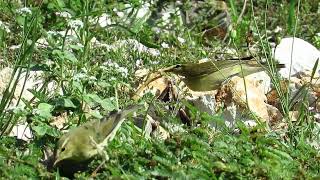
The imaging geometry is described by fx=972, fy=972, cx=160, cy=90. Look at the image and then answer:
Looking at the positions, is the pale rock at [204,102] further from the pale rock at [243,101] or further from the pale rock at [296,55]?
the pale rock at [296,55]

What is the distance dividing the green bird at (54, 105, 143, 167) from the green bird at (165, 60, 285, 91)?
1.20 metres

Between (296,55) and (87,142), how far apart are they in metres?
2.50

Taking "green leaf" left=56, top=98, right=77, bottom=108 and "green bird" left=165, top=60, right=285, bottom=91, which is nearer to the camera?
"green leaf" left=56, top=98, right=77, bottom=108

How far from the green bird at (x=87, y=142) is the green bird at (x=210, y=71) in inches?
47.3

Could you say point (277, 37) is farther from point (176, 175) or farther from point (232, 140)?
point (176, 175)

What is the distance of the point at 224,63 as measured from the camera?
467cm

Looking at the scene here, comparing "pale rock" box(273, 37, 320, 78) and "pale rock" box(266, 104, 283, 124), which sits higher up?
"pale rock" box(273, 37, 320, 78)

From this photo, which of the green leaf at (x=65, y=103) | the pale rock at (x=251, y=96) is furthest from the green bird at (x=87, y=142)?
the pale rock at (x=251, y=96)

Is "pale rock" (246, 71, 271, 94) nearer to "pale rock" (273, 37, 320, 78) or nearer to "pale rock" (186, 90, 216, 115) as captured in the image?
"pale rock" (273, 37, 320, 78)

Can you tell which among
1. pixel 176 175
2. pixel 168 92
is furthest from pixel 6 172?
pixel 168 92

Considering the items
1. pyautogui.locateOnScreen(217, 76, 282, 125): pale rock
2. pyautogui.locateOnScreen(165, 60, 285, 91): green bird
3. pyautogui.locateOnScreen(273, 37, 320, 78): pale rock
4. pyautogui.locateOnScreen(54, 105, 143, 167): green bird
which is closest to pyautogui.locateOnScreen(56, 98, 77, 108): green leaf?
pyautogui.locateOnScreen(54, 105, 143, 167): green bird

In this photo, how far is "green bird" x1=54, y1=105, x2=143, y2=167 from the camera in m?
3.33

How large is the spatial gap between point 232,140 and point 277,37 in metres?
2.89

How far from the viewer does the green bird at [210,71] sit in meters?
4.57
